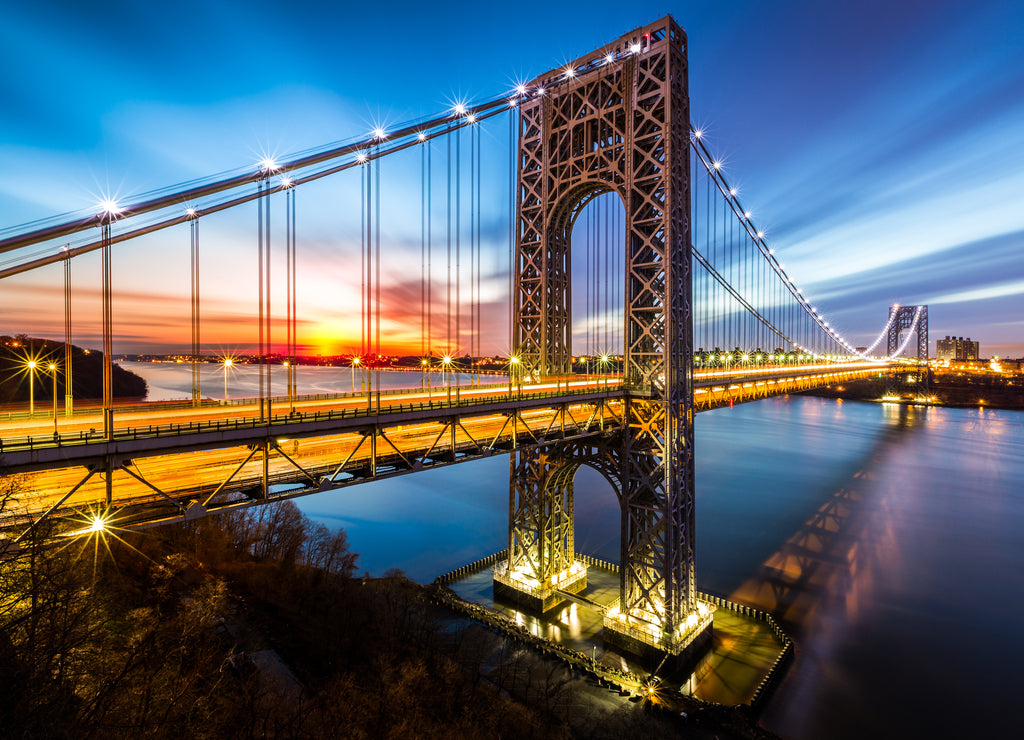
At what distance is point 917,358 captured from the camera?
6161 inches

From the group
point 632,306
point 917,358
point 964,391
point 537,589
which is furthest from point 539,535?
point 917,358

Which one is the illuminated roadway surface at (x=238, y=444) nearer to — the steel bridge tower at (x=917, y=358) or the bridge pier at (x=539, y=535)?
the bridge pier at (x=539, y=535)

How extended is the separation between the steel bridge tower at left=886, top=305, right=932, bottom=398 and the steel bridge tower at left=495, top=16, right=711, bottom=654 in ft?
398

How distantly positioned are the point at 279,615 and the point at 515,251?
22743mm

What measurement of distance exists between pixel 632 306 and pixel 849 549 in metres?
32.9

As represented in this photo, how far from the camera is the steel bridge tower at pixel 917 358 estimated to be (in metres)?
124

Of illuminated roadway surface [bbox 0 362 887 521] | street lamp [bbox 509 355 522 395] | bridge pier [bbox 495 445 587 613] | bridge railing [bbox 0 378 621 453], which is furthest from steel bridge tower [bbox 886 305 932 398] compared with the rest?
bridge railing [bbox 0 378 621 453]

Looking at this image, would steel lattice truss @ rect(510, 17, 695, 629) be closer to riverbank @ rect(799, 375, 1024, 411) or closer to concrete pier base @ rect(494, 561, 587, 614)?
concrete pier base @ rect(494, 561, 587, 614)

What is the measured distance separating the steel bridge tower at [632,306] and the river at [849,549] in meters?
7.18

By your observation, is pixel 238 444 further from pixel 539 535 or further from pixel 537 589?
pixel 537 589

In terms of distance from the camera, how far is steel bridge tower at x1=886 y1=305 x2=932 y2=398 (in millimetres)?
123625

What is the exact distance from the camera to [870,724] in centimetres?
1925

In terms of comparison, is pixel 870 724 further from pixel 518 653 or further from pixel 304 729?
pixel 304 729

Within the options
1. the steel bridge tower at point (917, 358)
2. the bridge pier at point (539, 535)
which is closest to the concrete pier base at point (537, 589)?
the bridge pier at point (539, 535)
